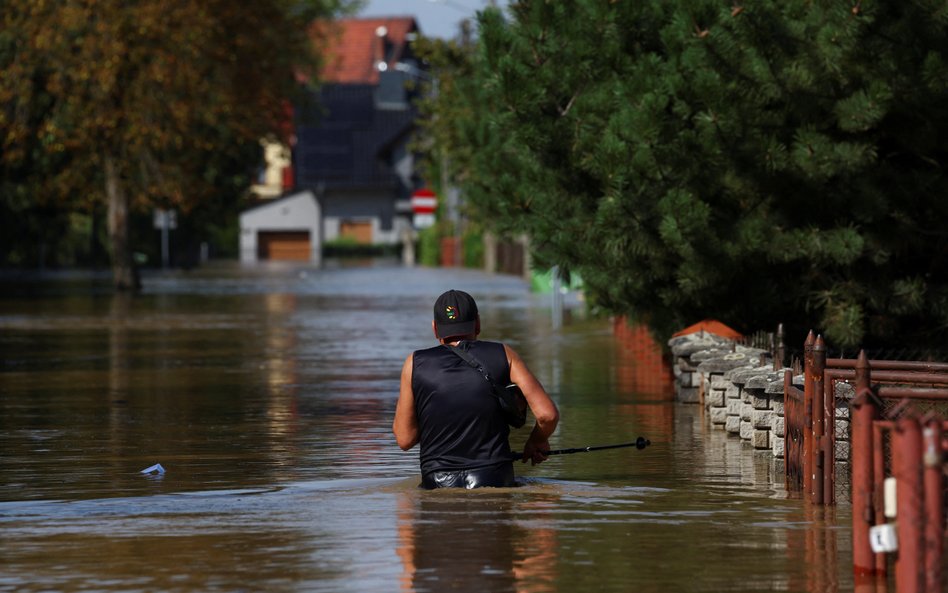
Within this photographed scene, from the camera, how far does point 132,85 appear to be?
5281 cm

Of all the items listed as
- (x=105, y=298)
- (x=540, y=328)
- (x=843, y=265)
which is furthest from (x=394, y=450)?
(x=105, y=298)

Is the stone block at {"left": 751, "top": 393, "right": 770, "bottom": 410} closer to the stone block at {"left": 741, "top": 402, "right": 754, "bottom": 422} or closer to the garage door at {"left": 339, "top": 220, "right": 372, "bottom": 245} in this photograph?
the stone block at {"left": 741, "top": 402, "right": 754, "bottom": 422}

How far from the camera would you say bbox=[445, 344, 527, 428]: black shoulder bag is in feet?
37.7

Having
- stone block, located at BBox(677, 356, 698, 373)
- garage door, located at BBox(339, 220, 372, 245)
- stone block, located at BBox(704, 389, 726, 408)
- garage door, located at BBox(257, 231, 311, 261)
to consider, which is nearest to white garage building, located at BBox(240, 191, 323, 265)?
garage door, located at BBox(257, 231, 311, 261)

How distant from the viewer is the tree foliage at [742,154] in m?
18.5

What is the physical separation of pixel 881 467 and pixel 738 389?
23.7ft

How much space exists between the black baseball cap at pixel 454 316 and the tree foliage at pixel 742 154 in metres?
7.45

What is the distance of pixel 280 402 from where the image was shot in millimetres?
20438

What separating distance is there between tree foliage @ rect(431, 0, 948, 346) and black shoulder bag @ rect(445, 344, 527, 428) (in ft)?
24.6

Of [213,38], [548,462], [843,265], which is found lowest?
[548,462]

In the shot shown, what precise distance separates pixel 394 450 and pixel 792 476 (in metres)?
3.62

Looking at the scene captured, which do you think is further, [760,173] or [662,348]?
[662,348]

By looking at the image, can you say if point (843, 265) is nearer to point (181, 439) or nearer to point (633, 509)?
point (181, 439)

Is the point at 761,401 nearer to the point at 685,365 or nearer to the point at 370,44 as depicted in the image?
the point at 685,365
